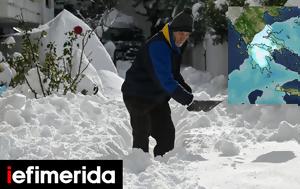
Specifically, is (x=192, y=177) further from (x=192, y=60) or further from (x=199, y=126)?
(x=192, y=60)

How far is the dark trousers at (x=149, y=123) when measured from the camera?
17.0ft

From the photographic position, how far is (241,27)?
8.70 meters

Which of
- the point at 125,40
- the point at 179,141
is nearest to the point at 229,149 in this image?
the point at 179,141

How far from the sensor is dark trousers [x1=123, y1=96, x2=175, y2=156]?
518cm

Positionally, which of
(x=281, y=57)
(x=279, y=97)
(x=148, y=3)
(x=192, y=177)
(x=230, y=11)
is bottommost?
(x=192, y=177)

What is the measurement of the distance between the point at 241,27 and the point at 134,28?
64.0 ft

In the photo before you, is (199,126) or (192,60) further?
(192,60)

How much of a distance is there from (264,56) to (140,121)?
390 centimetres

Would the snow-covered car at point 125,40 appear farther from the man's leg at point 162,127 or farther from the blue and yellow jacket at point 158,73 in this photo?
the blue and yellow jacket at point 158,73

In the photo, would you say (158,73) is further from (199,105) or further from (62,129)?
(62,129)

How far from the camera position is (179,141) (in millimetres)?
6789

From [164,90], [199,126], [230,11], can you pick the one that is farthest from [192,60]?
[164,90]

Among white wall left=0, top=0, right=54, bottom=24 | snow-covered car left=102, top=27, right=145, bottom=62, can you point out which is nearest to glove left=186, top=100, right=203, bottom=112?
white wall left=0, top=0, right=54, bottom=24

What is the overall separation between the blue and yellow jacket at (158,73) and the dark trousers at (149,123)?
0.09 m
